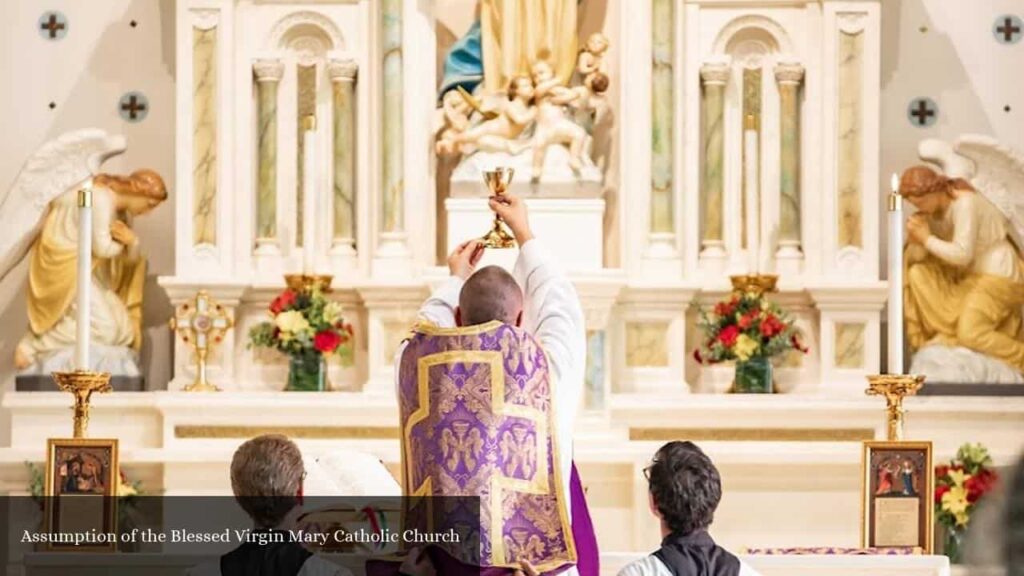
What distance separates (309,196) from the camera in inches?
356

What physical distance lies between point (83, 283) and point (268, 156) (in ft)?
11.0

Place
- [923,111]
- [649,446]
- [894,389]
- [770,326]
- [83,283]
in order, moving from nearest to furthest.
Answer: [894,389] < [83,283] < [649,446] < [770,326] < [923,111]

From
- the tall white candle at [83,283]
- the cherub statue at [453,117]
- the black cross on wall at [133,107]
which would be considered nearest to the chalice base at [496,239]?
the tall white candle at [83,283]

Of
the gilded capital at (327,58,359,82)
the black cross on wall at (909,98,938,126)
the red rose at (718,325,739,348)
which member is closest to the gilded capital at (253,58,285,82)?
the gilded capital at (327,58,359,82)

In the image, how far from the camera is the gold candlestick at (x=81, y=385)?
545 centimetres

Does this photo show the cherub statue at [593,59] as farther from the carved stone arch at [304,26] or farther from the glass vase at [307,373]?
the glass vase at [307,373]

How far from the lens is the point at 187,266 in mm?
9094

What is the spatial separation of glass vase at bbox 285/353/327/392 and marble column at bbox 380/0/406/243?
84 centimetres

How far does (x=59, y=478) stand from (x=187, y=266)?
12.4 ft

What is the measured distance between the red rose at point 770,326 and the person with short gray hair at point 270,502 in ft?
18.1

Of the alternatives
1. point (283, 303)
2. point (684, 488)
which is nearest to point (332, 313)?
point (283, 303)

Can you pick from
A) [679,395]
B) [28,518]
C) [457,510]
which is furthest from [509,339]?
[28,518]

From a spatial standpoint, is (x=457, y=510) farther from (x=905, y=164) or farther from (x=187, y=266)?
(x=905, y=164)

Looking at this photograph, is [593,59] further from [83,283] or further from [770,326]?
[83,283]
